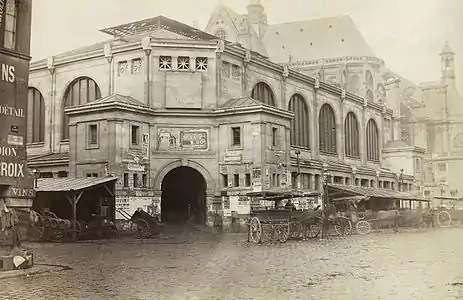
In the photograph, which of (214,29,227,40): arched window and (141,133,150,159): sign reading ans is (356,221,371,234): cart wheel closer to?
(141,133,150,159): sign reading ans

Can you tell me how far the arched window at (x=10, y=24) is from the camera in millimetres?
5617

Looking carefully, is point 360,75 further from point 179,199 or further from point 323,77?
point 179,199

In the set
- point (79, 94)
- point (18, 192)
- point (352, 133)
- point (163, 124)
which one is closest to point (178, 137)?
point (163, 124)

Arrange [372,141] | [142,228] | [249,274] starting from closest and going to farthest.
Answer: [249,274], [142,228], [372,141]

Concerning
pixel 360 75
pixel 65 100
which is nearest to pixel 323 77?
pixel 360 75

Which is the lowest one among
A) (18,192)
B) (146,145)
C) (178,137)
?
(18,192)

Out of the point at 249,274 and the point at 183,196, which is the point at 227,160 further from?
the point at 249,274

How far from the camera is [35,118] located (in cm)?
1230

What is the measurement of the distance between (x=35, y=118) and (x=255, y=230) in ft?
17.2

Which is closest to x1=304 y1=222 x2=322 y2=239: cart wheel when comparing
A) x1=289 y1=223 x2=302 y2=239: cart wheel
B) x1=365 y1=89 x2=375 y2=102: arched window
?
x1=289 y1=223 x2=302 y2=239: cart wheel

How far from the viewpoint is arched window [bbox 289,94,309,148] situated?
1507 centimetres

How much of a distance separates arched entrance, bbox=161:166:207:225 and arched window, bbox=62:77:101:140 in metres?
2.06

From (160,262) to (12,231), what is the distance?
57.7 inches

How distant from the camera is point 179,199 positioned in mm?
12016
